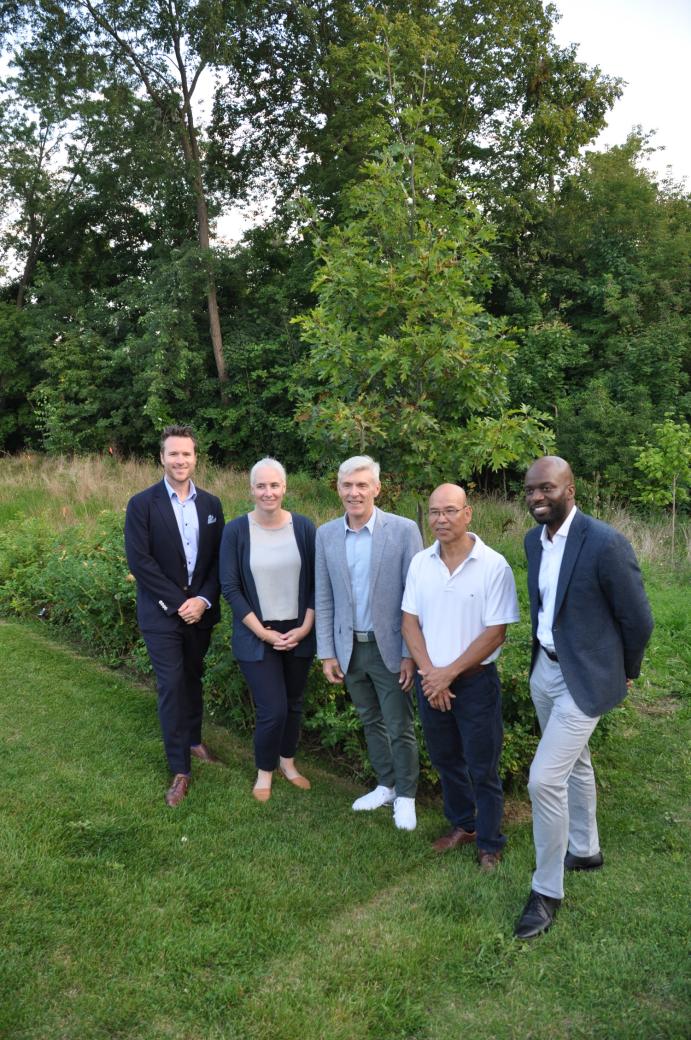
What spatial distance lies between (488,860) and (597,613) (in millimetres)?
1536

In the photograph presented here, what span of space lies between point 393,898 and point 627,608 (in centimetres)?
184

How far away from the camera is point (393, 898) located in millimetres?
3947

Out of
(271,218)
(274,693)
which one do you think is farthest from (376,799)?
(271,218)

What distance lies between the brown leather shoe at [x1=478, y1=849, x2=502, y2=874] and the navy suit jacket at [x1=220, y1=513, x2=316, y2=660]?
4.95 ft

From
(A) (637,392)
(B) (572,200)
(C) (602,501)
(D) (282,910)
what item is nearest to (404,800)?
(D) (282,910)

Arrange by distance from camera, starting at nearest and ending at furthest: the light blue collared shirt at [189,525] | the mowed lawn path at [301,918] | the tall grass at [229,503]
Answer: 1. the mowed lawn path at [301,918]
2. the light blue collared shirt at [189,525]
3. the tall grass at [229,503]

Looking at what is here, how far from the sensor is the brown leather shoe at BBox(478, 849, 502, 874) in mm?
4117

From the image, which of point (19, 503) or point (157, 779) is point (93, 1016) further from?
point (19, 503)

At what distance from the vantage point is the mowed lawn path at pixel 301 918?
312 cm

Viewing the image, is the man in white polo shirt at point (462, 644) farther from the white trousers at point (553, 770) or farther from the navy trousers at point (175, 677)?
the navy trousers at point (175, 677)

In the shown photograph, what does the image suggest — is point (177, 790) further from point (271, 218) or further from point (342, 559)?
point (271, 218)

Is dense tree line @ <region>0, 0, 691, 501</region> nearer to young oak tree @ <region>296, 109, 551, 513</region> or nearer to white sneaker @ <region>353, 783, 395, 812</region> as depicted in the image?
young oak tree @ <region>296, 109, 551, 513</region>

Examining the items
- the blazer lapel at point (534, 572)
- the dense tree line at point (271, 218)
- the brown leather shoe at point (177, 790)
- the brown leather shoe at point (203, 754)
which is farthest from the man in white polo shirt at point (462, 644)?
the dense tree line at point (271, 218)

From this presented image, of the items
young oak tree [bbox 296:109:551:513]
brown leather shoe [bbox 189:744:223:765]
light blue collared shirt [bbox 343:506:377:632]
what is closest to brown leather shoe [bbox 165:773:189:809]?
brown leather shoe [bbox 189:744:223:765]
